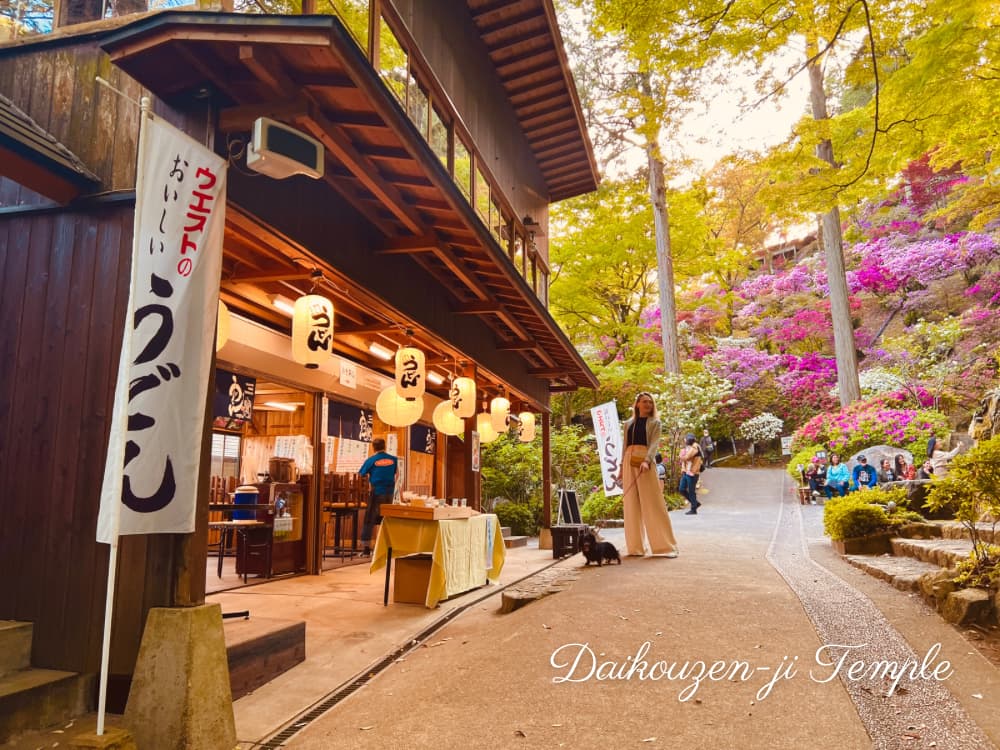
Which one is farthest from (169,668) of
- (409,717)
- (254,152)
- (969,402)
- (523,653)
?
(969,402)

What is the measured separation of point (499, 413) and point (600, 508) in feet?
23.3

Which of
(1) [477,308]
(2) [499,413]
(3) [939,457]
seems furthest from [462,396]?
(3) [939,457]

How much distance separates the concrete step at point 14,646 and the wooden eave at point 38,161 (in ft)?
9.35

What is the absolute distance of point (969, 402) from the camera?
22656 millimetres

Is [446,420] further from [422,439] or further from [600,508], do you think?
[600,508]

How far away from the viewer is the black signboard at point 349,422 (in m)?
12.6

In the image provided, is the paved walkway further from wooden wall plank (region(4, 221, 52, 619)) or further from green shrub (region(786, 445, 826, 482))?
green shrub (region(786, 445, 826, 482))

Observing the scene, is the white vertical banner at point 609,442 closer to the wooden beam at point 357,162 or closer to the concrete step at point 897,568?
the concrete step at point 897,568

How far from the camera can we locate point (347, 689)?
4953 mm

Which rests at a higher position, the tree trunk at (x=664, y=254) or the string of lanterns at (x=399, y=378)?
the tree trunk at (x=664, y=254)

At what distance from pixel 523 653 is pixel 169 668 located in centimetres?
252

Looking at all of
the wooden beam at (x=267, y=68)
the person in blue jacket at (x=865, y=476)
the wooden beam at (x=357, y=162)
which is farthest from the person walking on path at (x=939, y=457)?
the wooden beam at (x=267, y=68)

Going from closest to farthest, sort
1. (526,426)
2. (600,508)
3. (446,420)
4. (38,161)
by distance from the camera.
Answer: (38,161)
(446,420)
(526,426)
(600,508)

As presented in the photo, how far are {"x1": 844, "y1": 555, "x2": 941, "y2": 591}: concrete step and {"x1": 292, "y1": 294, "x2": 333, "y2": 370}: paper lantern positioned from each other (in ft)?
22.7
